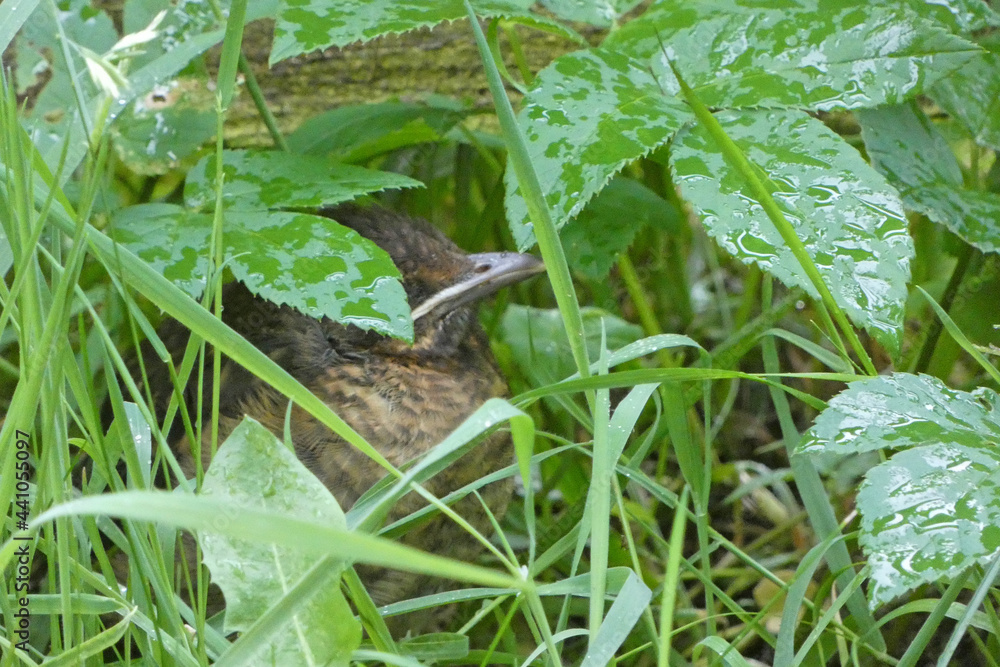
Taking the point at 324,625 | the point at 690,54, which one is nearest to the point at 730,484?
the point at 690,54

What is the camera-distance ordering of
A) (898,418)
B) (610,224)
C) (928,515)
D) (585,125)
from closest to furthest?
(928,515), (898,418), (585,125), (610,224)

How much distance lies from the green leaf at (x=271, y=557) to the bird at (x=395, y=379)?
0.72m

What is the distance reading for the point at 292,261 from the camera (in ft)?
6.51

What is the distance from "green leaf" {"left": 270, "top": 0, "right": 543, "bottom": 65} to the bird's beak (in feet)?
2.34

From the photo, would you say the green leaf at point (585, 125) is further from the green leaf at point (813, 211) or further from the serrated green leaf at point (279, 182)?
the serrated green leaf at point (279, 182)

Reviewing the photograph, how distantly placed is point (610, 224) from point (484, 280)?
0.40 m

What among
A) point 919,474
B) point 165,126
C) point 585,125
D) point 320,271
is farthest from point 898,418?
point 165,126

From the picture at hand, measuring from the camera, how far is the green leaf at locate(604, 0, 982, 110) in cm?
201

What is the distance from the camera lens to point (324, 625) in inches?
55.6

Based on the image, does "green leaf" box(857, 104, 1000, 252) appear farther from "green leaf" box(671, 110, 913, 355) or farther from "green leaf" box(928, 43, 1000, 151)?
"green leaf" box(671, 110, 913, 355)

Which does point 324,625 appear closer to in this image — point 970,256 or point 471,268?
point 471,268

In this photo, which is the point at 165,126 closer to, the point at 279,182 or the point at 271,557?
the point at 279,182

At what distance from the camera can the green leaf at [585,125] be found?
1866mm

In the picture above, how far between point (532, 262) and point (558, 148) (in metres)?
0.71
